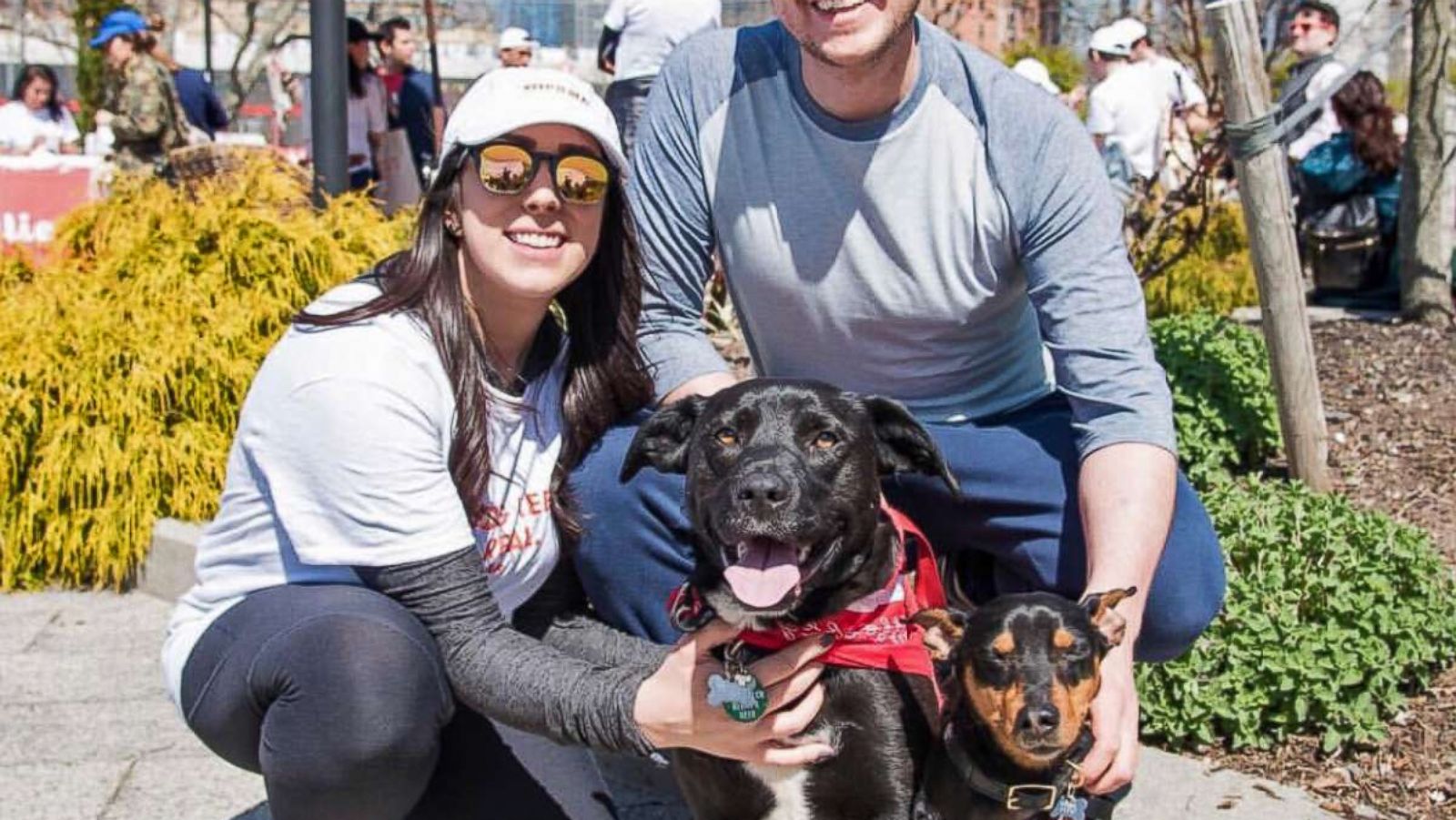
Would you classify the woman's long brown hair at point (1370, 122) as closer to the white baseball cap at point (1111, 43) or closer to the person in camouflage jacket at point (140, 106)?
the white baseball cap at point (1111, 43)

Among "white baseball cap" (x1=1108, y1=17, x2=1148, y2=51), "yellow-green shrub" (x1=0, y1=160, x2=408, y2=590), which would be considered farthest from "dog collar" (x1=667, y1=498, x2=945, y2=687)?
"white baseball cap" (x1=1108, y1=17, x2=1148, y2=51)

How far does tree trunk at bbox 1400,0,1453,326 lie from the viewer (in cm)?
617

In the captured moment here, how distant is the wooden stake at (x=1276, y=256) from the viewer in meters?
4.67

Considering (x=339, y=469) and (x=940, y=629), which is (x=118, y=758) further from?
(x=940, y=629)

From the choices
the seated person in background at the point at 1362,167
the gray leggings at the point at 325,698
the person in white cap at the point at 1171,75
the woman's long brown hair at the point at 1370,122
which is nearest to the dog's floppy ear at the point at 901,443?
the gray leggings at the point at 325,698

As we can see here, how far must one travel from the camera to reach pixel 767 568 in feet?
8.52

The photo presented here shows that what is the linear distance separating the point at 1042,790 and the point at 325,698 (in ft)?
3.85

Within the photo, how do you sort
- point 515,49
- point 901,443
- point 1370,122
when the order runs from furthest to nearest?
point 515,49
point 1370,122
point 901,443

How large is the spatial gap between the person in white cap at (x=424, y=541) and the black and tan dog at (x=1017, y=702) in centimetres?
23

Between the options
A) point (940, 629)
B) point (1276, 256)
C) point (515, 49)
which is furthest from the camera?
point (515, 49)

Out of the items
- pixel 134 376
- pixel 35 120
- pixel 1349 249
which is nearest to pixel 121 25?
pixel 35 120

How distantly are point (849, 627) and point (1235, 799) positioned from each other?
47.2 inches

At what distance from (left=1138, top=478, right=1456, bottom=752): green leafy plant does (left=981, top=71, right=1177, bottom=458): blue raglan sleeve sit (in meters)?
0.99

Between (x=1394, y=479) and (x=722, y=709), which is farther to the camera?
(x=1394, y=479)
